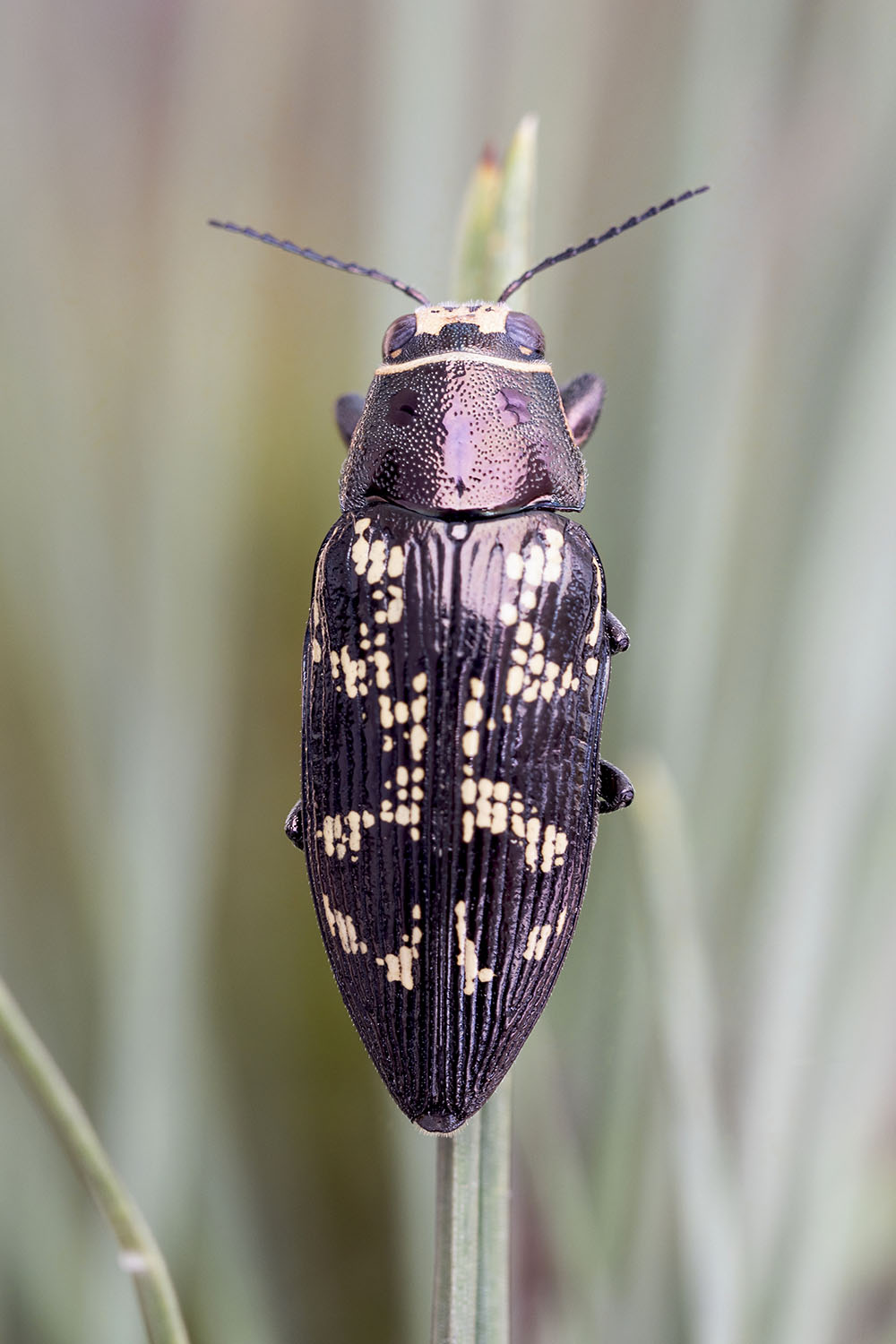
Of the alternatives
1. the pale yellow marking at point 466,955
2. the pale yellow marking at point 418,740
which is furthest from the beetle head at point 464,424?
the pale yellow marking at point 466,955

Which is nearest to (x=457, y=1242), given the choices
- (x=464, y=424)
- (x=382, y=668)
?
(x=382, y=668)

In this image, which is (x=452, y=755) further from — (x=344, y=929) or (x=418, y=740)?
(x=344, y=929)

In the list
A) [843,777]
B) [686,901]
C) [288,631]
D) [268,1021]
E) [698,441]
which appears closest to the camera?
[686,901]

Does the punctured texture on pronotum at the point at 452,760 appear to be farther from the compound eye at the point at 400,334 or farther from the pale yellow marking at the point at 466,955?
the compound eye at the point at 400,334

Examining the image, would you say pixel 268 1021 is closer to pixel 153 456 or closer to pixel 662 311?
pixel 153 456

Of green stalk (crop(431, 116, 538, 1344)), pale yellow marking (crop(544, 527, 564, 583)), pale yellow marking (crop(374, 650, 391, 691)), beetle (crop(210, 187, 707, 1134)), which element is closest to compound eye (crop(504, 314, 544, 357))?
beetle (crop(210, 187, 707, 1134))

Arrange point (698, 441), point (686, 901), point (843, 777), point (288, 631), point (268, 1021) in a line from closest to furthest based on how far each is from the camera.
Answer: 1. point (686, 901)
2. point (843, 777)
3. point (698, 441)
4. point (268, 1021)
5. point (288, 631)

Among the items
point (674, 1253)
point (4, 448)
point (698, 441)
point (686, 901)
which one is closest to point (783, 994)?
point (686, 901)
